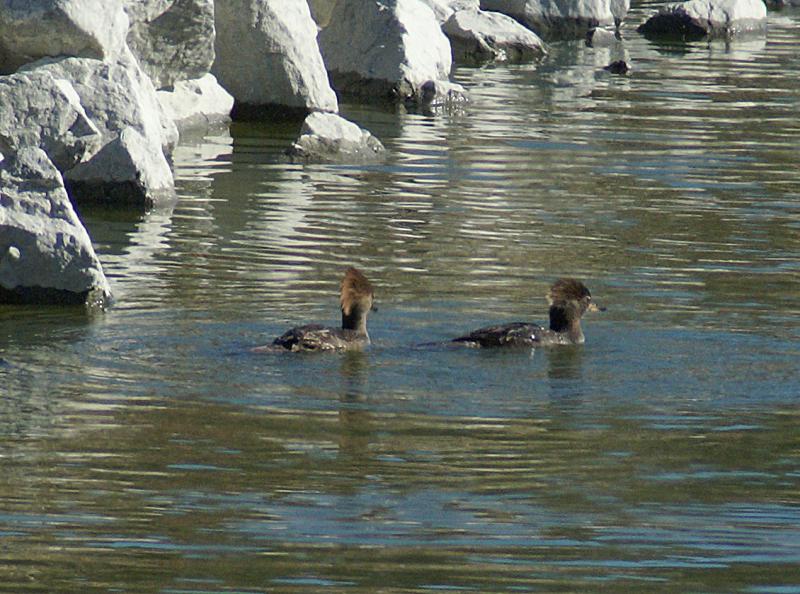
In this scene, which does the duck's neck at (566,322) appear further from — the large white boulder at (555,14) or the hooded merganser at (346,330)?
the large white boulder at (555,14)

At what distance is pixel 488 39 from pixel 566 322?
18648 millimetres

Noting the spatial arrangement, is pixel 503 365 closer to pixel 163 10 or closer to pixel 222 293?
pixel 222 293

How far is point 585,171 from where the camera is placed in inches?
675

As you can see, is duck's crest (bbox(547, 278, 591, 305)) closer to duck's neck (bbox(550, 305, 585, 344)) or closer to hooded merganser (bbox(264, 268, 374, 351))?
duck's neck (bbox(550, 305, 585, 344))

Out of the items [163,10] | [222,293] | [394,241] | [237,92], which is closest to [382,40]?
[237,92]

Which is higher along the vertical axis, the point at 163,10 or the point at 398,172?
the point at 163,10

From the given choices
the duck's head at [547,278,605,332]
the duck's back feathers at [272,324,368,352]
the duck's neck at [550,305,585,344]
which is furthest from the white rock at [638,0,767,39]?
the duck's back feathers at [272,324,368,352]

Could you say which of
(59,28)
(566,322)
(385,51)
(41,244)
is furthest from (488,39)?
(566,322)

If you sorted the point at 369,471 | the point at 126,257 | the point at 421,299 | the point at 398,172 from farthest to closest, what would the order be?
the point at 398,172
the point at 126,257
the point at 421,299
the point at 369,471

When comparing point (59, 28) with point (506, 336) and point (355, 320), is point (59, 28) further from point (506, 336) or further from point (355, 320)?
point (506, 336)

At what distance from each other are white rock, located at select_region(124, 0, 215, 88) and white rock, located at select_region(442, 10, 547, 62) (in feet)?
33.2

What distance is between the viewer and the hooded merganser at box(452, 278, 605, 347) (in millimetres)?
9578

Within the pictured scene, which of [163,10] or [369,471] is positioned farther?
[163,10]

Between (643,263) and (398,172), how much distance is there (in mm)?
4767
